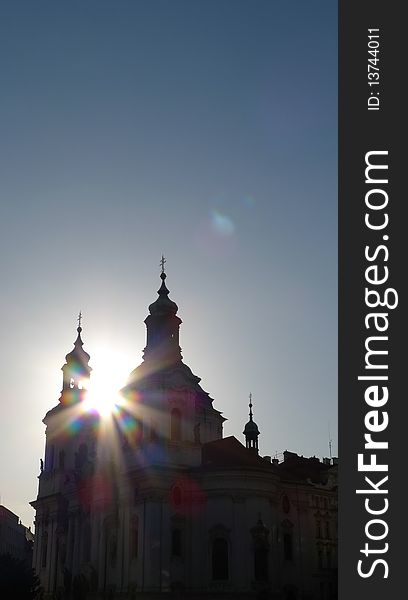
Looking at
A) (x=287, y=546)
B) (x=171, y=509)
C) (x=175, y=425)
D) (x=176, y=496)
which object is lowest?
(x=287, y=546)

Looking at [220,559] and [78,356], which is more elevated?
[78,356]

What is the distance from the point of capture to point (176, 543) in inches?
1737

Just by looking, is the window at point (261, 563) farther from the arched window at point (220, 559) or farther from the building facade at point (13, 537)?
the building facade at point (13, 537)

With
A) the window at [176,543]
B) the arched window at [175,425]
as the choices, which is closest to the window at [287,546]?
the window at [176,543]

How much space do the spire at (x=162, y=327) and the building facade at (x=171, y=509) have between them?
0.07 metres

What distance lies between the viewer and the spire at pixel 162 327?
164ft

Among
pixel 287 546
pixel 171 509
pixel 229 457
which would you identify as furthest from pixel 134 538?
pixel 287 546

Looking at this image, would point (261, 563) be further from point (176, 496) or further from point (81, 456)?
point (81, 456)

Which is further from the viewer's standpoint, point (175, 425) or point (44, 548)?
point (44, 548)

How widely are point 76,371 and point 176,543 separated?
64.6 feet

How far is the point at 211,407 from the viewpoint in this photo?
57594 mm

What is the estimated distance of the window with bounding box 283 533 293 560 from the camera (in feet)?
158

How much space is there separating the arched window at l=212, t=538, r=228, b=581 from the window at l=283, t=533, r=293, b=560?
5.93m

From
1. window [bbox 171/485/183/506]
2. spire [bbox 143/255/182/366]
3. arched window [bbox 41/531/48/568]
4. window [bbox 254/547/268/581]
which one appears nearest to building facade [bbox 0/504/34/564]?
arched window [bbox 41/531/48/568]
